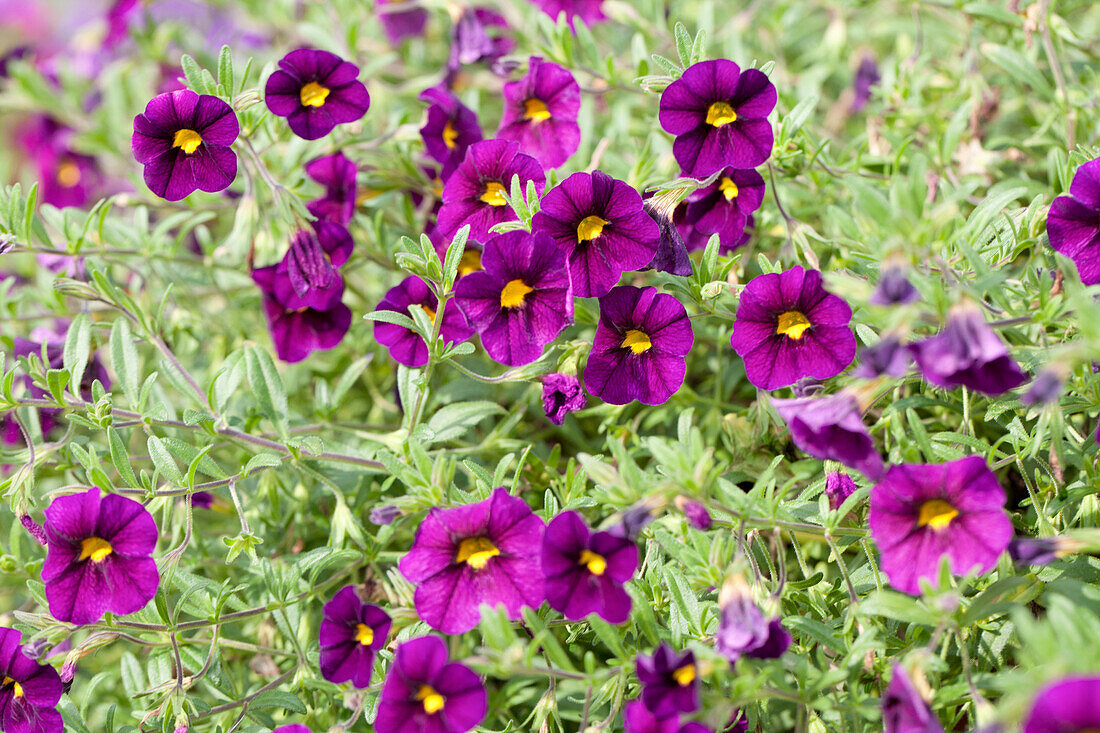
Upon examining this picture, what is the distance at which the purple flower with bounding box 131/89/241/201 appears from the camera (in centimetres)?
172

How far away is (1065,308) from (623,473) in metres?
0.74

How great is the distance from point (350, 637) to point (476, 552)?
33cm

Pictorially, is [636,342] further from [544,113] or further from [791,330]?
[544,113]

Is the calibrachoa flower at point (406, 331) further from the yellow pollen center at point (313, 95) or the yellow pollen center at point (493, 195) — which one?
the yellow pollen center at point (313, 95)

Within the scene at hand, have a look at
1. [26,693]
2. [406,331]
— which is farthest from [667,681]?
[26,693]

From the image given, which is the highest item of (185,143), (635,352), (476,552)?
(185,143)

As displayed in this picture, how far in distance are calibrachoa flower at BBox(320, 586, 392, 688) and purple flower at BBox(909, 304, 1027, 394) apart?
1.03 metres

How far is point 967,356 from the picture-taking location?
117 cm

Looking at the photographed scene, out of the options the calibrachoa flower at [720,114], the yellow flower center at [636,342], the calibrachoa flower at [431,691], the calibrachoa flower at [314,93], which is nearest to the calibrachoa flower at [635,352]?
the yellow flower center at [636,342]

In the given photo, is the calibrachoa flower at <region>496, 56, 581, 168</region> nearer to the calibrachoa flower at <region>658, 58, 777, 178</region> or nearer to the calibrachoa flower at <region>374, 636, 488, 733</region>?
the calibrachoa flower at <region>658, 58, 777, 178</region>

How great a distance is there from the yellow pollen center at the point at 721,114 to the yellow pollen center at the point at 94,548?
1.37 metres

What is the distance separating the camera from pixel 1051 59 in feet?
→ 6.77

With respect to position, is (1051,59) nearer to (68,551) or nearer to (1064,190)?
(1064,190)

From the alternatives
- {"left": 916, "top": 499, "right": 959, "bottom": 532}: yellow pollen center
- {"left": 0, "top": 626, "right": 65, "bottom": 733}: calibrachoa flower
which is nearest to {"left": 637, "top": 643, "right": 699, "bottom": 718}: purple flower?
{"left": 916, "top": 499, "right": 959, "bottom": 532}: yellow pollen center
